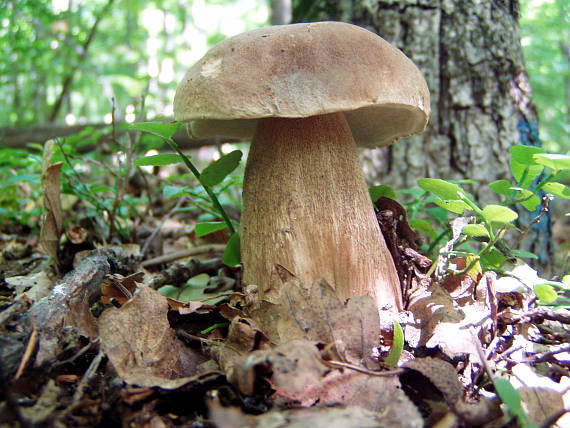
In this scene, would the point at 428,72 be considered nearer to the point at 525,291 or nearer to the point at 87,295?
the point at 525,291

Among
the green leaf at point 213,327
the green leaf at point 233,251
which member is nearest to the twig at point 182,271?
the green leaf at point 233,251

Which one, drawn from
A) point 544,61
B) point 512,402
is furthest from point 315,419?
point 544,61

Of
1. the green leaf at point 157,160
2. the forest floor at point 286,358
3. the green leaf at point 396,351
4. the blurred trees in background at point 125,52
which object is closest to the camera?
the forest floor at point 286,358

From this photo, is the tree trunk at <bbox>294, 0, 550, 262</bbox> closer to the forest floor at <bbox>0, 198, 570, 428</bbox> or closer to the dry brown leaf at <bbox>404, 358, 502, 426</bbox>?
the forest floor at <bbox>0, 198, 570, 428</bbox>

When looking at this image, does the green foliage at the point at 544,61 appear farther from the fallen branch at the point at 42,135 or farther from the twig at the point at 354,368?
the twig at the point at 354,368

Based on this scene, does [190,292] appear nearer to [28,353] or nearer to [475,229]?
[28,353]

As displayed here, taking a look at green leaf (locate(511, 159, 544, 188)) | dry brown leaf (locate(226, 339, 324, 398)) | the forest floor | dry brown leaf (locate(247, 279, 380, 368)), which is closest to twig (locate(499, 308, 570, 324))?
the forest floor
